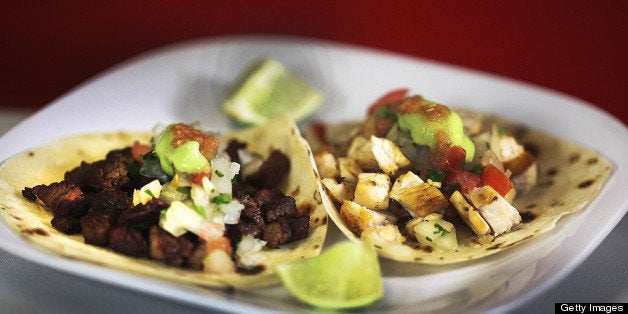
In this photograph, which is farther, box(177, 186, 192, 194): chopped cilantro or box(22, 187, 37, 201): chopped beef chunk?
box(22, 187, 37, 201): chopped beef chunk

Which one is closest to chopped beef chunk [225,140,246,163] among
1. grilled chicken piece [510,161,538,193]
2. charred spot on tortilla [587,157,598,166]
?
grilled chicken piece [510,161,538,193]

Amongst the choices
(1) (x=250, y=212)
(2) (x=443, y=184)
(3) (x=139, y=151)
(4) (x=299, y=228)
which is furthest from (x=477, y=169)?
(3) (x=139, y=151)

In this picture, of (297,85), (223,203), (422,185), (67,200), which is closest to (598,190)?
(422,185)

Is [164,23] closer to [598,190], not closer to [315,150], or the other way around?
[315,150]

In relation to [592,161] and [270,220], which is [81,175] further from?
[592,161]

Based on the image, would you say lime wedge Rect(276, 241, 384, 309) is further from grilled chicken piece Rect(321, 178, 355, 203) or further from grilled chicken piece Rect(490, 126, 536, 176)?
grilled chicken piece Rect(490, 126, 536, 176)

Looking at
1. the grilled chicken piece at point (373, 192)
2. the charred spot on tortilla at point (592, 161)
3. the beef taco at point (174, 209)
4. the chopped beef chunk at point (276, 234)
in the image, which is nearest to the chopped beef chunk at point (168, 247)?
the beef taco at point (174, 209)

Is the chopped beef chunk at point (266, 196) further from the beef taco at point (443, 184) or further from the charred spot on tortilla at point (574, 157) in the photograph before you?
the charred spot on tortilla at point (574, 157)
